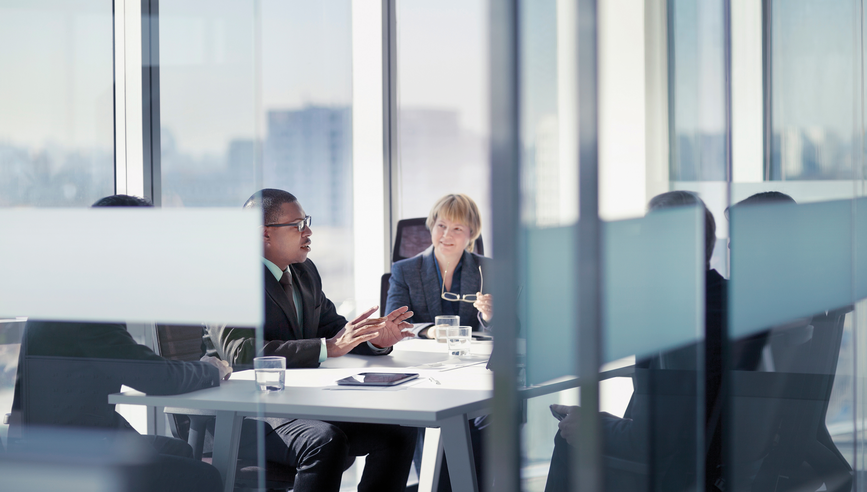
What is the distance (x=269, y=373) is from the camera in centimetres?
181

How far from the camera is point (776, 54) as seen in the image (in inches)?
53.3

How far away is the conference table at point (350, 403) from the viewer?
1.65 metres

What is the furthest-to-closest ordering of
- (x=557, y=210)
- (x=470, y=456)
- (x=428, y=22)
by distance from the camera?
(x=428, y=22)
(x=470, y=456)
(x=557, y=210)

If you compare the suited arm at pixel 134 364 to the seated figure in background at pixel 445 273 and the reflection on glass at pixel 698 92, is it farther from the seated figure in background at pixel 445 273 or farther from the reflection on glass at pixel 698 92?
the seated figure in background at pixel 445 273

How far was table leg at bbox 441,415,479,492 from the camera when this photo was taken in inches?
78.2

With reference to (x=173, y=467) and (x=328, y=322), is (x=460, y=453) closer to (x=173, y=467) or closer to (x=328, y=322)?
(x=173, y=467)

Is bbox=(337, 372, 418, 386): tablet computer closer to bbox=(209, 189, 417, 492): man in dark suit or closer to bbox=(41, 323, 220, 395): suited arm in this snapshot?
bbox=(209, 189, 417, 492): man in dark suit

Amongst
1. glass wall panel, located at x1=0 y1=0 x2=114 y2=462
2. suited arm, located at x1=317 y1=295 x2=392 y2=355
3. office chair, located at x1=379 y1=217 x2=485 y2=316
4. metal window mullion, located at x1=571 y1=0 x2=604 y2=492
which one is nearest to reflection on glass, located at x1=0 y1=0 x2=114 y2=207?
glass wall panel, located at x1=0 y1=0 x2=114 y2=462

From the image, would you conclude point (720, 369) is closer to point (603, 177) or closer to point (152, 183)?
point (603, 177)

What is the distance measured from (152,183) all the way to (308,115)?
0.57 m

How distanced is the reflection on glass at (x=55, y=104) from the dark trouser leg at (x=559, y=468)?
129cm

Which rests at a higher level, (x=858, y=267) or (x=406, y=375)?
(x=858, y=267)

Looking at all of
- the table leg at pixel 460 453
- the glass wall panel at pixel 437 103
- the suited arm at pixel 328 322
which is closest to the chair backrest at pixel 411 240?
the glass wall panel at pixel 437 103

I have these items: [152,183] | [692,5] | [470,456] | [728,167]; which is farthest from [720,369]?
[152,183]
